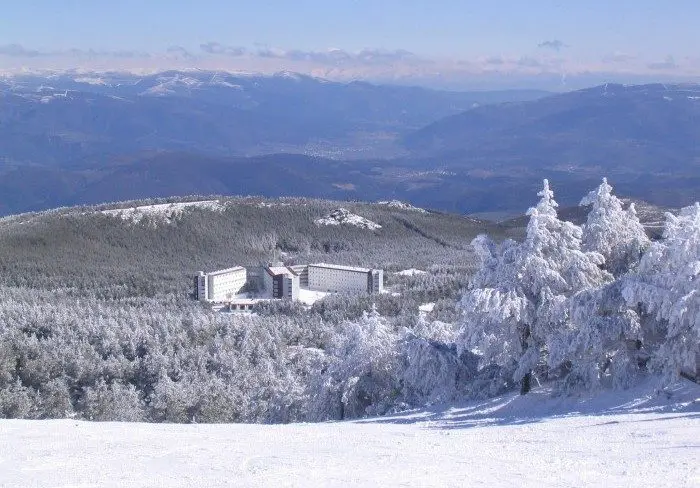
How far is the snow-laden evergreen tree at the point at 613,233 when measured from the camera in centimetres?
3459

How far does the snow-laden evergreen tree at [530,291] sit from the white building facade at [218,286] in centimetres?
9037

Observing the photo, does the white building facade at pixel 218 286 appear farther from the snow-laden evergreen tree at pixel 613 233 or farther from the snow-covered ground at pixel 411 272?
the snow-laden evergreen tree at pixel 613 233

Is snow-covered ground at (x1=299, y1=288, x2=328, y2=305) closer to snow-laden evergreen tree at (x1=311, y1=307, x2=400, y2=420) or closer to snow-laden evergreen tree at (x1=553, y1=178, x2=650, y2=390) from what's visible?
snow-laden evergreen tree at (x1=311, y1=307, x2=400, y2=420)

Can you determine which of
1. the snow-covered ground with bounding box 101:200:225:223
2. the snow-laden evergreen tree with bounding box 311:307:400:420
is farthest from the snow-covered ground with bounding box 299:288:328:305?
the snow-laden evergreen tree with bounding box 311:307:400:420

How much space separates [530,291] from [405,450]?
1161 cm

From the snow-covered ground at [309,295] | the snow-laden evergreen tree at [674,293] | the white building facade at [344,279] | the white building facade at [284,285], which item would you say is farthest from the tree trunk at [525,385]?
the white building facade at [284,285]

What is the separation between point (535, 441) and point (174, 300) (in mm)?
98879

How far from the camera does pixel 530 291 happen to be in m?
33.1

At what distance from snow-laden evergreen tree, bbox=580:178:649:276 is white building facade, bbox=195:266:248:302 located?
90.7 m

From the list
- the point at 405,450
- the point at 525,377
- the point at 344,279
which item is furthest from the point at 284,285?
the point at 405,450

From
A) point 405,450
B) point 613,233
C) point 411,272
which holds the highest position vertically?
point 613,233

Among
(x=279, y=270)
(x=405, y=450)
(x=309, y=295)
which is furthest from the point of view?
(x=279, y=270)

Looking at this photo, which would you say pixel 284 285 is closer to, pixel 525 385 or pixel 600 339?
pixel 525 385

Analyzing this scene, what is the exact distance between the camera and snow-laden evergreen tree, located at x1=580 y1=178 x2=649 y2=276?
34594 millimetres
